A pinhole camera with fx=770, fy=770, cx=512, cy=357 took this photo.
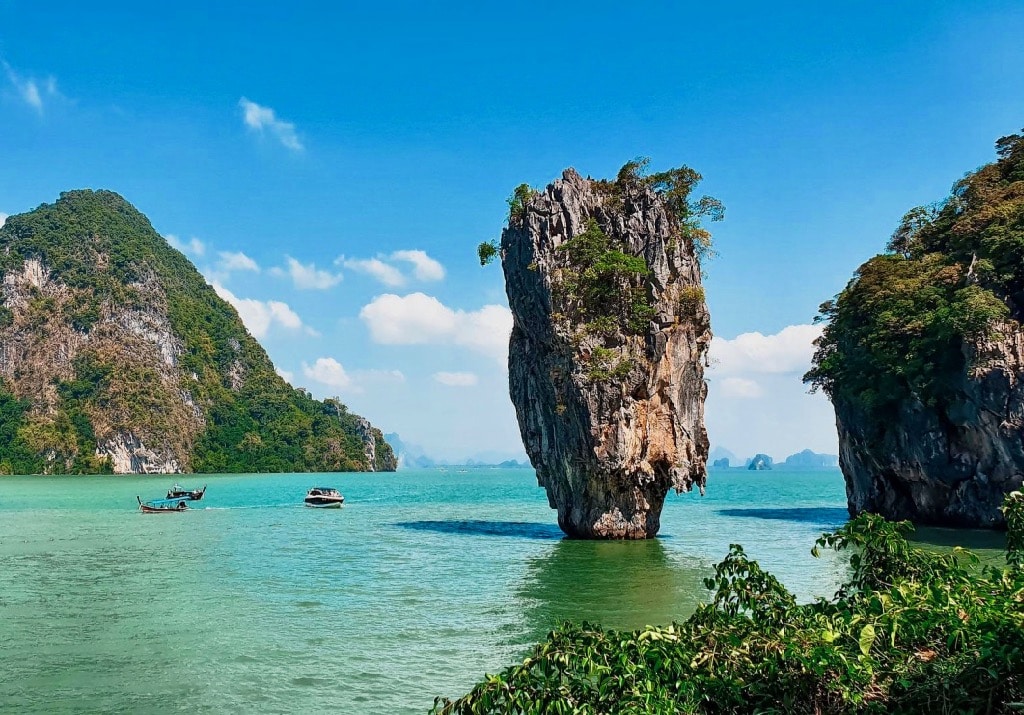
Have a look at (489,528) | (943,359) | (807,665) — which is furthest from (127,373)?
(807,665)

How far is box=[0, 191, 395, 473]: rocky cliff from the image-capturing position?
10862 cm

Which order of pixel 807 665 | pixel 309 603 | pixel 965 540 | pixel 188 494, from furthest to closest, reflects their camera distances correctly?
pixel 188 494 < pixel 965 540 < pixel 309 603 < pixel 807 665

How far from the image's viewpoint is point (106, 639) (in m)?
12.6

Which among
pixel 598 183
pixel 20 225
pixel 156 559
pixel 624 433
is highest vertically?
pixel 20 225

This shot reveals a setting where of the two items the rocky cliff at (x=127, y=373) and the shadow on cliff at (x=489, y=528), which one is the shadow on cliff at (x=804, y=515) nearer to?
the shadow on cliff at (x=489, y=528)

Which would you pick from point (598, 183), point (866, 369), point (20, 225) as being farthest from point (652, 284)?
point (20, 225)

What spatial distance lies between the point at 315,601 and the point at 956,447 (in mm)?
24509

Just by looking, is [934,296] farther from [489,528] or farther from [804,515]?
[489,528]

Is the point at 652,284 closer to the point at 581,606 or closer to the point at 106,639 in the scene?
the point at 581,606

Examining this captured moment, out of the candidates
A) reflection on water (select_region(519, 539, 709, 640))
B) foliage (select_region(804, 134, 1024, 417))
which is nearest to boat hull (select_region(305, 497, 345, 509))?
reflection on water (select_region(519, 539, 709, 640))

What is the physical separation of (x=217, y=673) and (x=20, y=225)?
486 feet

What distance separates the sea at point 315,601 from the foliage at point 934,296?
620 cm

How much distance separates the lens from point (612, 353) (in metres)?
25.3

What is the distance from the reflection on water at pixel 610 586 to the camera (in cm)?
1455
